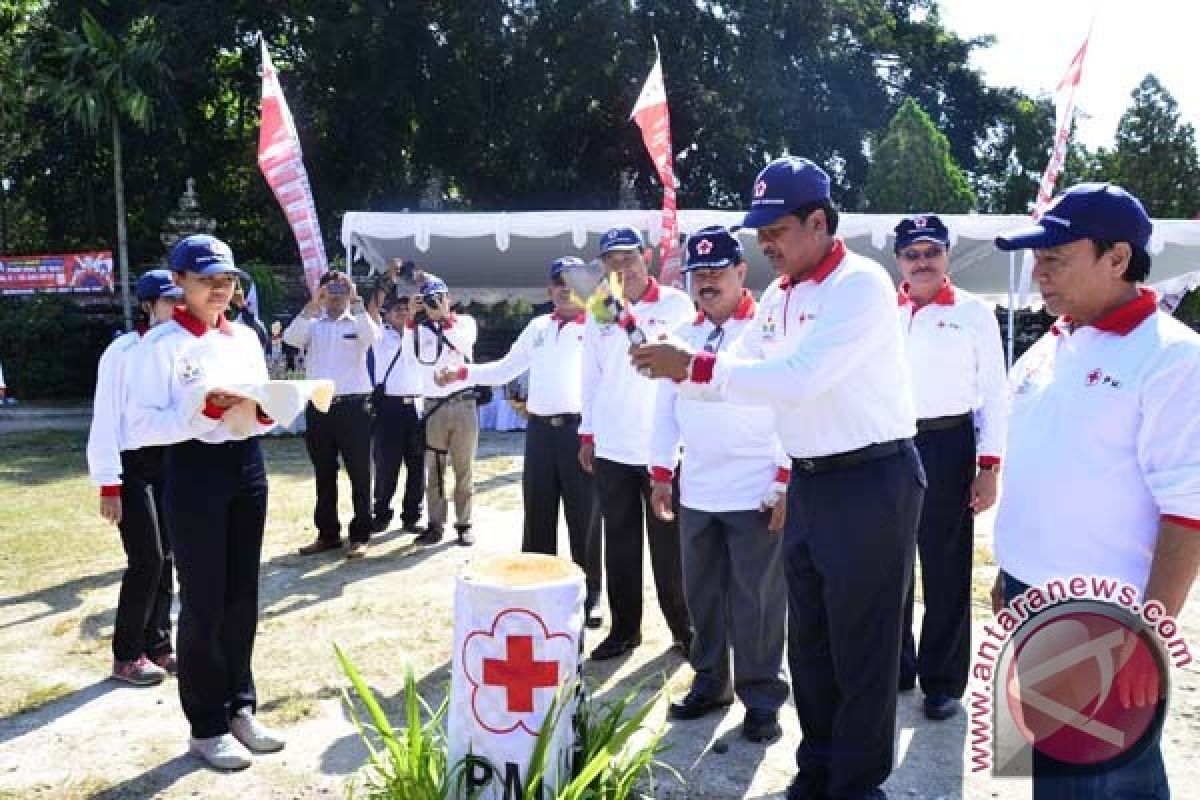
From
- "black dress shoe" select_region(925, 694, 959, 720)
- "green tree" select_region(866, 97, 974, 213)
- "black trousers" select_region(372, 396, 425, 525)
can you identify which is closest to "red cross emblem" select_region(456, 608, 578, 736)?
"black dress shoe" select_region(925, 694, 959, 720)

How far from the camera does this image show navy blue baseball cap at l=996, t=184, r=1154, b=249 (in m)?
2.23

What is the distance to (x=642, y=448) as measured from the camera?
4.70 metres

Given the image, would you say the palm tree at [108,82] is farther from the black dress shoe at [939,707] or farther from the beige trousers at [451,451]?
the black dress shoe at [939,707]

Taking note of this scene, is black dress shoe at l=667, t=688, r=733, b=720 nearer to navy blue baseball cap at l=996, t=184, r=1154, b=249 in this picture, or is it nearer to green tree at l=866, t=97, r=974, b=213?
navy blue baseball cap at l=996, t=184, r=1154, b=249

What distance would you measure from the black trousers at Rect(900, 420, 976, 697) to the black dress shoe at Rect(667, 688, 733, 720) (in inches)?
34.2

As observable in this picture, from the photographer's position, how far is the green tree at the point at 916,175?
20188 millimetres

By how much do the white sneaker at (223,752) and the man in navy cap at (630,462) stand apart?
1791 mm

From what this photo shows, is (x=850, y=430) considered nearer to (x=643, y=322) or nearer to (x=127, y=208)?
(x=643, y=322)

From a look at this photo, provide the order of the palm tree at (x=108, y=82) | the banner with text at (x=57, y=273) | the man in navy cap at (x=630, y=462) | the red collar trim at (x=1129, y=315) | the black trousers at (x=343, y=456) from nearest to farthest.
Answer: the red collar trim at (x=1129, y=315)
the man in navy cap at (x=630, y=462)
the black trousers at (x=343, y=456)
the banner with text at (x=57, y=273)
the palm tree at (x=108, y=82)

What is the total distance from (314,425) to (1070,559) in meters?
5.83

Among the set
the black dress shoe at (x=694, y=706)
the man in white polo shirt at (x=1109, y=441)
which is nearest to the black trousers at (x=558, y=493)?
the black dress shoe at (x=694, y=706)

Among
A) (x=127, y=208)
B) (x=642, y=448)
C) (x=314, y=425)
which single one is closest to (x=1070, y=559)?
(x=642, y=448)

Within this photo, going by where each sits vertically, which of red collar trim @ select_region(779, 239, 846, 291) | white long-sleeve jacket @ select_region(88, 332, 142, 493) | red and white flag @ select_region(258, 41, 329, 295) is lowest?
white long-sleeve jacket @ select_region(88, 332, 142, 493)

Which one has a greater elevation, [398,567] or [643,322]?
[643,322]
